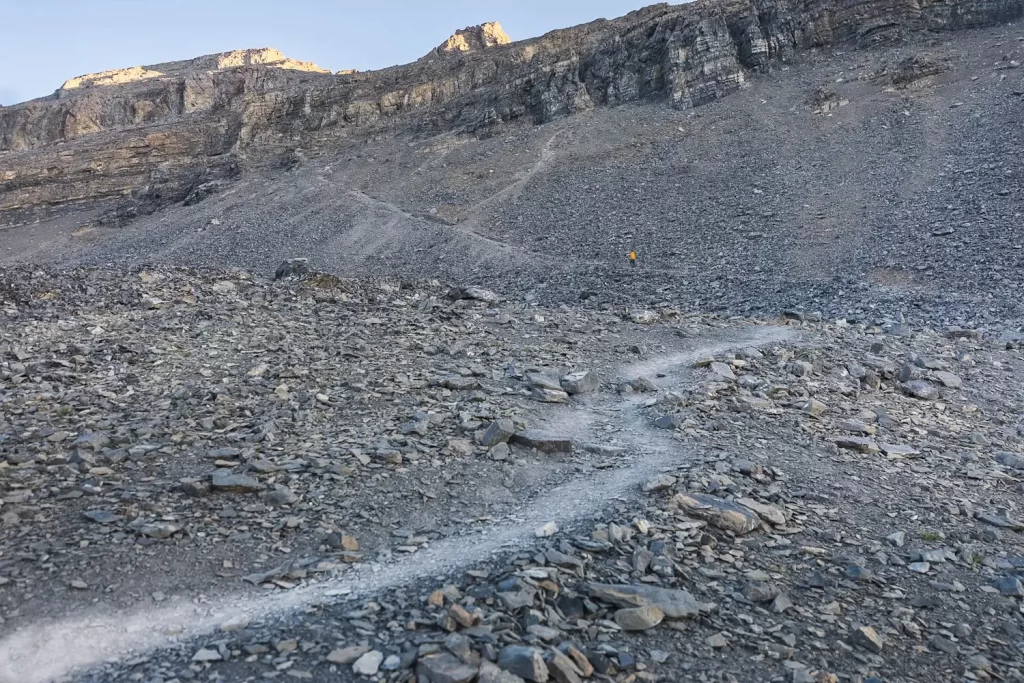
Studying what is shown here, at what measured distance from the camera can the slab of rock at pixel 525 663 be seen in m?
4.06

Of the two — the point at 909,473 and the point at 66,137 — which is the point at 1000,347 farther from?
the point at 66,137

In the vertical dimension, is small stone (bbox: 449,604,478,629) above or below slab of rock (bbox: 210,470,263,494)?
below

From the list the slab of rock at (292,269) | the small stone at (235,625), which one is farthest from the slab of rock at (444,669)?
the slab of rock at (292,269)

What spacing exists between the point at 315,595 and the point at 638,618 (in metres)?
2.14

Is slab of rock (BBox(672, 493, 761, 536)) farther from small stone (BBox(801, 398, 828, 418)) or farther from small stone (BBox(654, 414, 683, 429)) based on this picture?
small stone (BBox(801, 398, 828, 418))

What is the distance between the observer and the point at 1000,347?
13375mm

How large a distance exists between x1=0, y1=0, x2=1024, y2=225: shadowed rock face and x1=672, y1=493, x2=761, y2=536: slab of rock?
35.6 meters

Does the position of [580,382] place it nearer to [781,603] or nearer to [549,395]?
[549,395]

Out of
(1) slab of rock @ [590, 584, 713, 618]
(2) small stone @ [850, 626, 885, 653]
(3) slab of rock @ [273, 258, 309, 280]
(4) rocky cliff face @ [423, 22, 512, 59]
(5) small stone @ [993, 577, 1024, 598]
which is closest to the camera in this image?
(2) small stone @ [850, 626, 885, 653]

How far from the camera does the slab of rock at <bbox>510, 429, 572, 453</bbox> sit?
7957 mm

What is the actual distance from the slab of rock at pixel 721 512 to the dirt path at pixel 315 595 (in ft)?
1.83

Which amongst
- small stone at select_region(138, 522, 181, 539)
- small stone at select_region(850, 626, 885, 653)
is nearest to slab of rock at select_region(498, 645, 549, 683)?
small stone at select_region(850, 626, 885, 653)

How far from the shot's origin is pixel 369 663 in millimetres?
4199

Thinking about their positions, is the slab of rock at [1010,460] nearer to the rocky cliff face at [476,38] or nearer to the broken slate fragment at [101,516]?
the broken slate fragment at [101,516]
